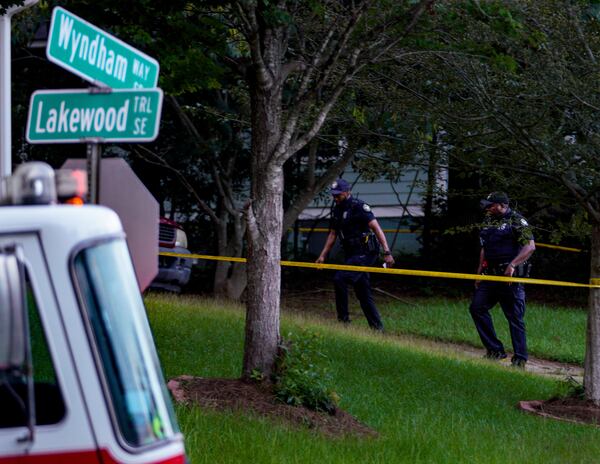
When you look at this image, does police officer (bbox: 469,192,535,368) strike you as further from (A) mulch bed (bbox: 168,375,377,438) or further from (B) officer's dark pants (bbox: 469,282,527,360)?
(A) mulch bed (bbox: 168,375,377,438)

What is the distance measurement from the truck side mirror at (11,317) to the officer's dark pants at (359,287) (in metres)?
10.4

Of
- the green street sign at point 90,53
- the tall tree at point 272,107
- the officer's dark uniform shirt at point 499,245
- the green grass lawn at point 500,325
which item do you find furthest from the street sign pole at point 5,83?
the green grass lawn at point 500,325

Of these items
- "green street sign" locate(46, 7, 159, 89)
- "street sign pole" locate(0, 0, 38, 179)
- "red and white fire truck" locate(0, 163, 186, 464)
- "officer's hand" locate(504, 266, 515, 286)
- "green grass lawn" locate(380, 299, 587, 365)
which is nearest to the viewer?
"red and white fire truck" locate(0, 163, 186, 464)

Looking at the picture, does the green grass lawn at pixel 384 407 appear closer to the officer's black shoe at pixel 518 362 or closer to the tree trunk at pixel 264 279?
the officer's black shoe at pixel 518 362

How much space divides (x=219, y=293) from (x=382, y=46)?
9.00 m

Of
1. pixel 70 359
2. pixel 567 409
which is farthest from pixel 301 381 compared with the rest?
pixel 70 359

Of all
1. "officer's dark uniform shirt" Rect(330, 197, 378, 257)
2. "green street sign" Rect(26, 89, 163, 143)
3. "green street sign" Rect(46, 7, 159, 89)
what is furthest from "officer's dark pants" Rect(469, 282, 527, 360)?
"green street sign" Rect(26, 89, 163, 143)

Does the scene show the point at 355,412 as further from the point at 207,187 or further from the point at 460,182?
the point at 207,187

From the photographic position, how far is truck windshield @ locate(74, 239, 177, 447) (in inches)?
151

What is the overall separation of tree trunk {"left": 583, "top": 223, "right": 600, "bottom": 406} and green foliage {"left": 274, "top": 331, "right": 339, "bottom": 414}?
2.64m

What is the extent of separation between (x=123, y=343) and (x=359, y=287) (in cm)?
1011

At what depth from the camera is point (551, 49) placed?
30.8 feet

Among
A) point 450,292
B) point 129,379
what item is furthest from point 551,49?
point 450,292

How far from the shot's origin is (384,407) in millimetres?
9008
